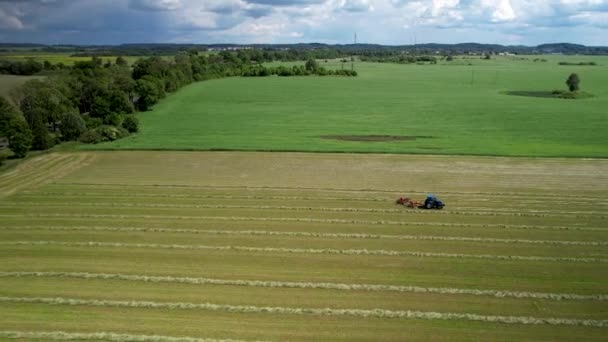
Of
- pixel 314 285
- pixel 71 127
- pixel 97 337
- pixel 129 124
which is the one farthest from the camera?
pixel 129 124

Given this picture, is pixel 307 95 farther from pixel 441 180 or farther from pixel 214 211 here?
pixel 214 211

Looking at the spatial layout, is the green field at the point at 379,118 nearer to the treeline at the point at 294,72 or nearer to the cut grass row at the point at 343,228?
the treeline at the point at 294,72

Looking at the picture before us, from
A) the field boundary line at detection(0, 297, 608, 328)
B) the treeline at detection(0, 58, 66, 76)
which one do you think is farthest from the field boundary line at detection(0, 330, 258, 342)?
the treeline at detection(0, 58, 66, 76)

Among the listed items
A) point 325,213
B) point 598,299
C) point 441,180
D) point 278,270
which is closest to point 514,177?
point 441,180

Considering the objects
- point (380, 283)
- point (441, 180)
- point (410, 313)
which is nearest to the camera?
point (410, 313)

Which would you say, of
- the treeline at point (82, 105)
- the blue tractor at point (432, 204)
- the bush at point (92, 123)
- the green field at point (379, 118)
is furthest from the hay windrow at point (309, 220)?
the bush at point (92, 123)

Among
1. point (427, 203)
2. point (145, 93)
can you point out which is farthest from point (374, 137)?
point (145, 93)

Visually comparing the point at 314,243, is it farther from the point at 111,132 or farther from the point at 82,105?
the point at 82,105
